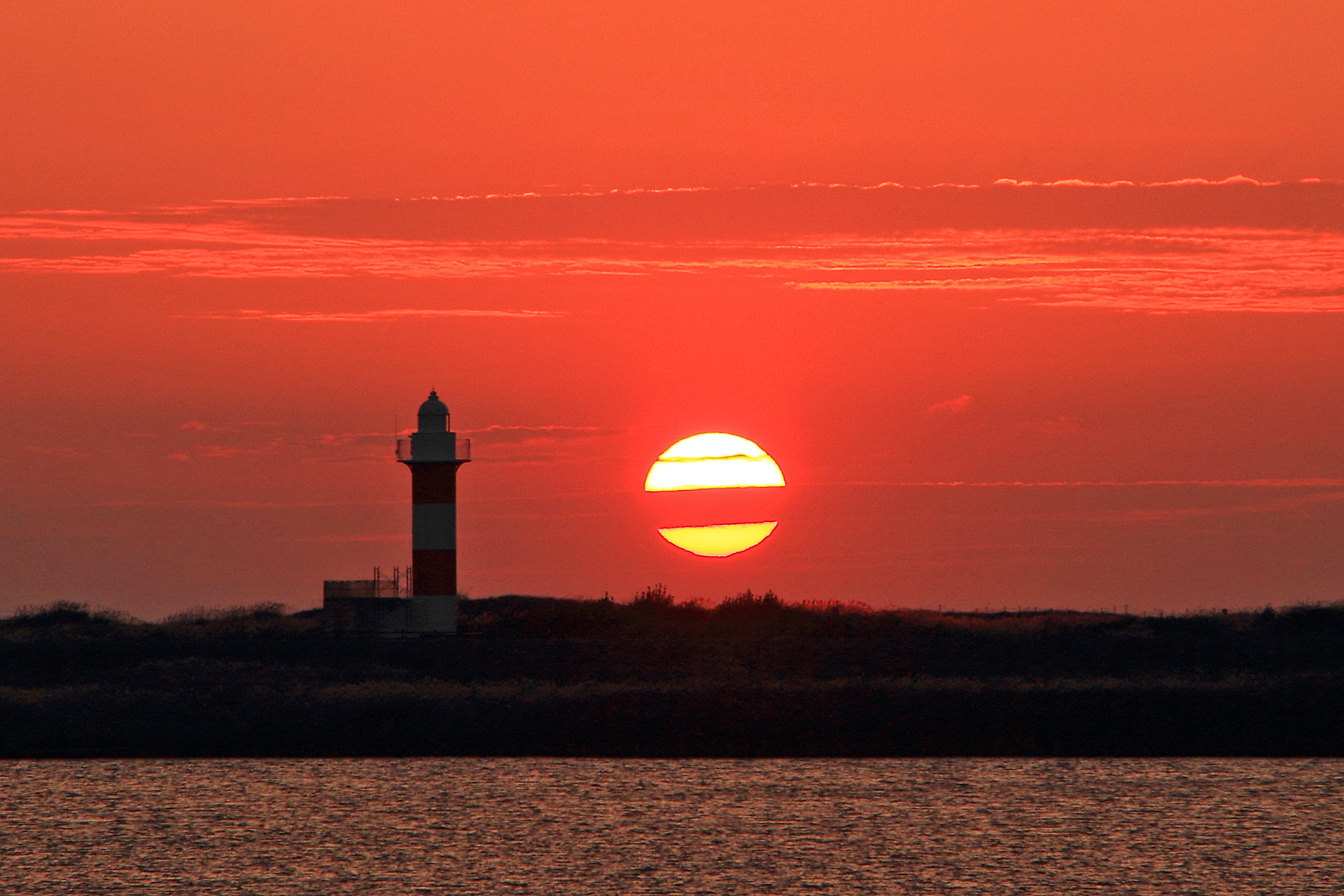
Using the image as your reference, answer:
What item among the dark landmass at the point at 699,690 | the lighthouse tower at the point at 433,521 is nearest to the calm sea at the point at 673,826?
Answer: the dark landmass at the point at 699,690

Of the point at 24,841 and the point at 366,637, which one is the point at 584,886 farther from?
the point at 366,637

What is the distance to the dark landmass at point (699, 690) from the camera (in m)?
44.6

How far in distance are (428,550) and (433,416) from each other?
13.6 feet

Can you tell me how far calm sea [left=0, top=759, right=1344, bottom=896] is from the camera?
31328 millimetres

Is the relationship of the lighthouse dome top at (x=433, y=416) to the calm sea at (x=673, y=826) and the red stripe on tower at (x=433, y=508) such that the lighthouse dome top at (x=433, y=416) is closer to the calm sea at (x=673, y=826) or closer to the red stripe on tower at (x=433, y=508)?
the red stripe on tower at (x=433, y=508)

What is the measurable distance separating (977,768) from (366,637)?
21.5 meters

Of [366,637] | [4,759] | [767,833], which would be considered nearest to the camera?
[767,833]

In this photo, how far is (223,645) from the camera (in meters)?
56.8

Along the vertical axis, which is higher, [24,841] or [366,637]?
[366,637]

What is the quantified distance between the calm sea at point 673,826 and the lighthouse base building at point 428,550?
1139cm

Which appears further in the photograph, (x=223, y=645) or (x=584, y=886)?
(x=223, y=645)

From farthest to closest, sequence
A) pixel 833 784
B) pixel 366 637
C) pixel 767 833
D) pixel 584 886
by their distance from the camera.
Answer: pixel 366 637 → pixel 833 784 → pixel 767 833 → pixel 584 886

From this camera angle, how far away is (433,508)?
54562mm

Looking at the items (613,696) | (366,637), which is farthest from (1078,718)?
(366,637)
